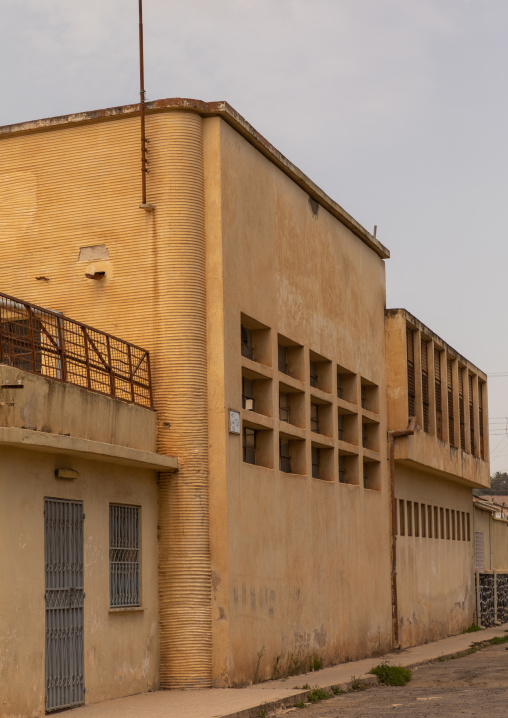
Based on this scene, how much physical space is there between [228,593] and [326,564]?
409 centimetres

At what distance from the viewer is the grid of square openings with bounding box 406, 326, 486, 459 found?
23391 mm

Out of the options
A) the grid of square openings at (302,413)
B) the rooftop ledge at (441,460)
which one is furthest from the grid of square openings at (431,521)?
the grid of square openings at (302,413)

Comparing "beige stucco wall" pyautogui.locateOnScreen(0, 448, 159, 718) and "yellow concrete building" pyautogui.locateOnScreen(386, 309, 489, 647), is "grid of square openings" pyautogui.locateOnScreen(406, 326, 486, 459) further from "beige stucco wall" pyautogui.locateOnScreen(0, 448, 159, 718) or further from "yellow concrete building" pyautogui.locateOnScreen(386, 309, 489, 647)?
"beige stucco wall" pyautogui.locateOnScreen(0, 448, 159, 718)

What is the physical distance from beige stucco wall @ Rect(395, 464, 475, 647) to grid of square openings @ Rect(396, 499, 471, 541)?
0.12m

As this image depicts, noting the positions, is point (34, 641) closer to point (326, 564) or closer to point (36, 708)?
point (36, 708)

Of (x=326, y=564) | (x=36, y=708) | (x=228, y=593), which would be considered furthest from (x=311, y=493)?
(x=36, y=708)

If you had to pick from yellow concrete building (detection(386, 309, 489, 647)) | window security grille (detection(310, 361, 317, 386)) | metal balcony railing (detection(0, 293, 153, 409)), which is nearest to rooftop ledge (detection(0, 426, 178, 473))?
metal balcony railing (detection(0, 293, 153, 409))

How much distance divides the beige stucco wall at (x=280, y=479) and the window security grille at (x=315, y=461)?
33 cm

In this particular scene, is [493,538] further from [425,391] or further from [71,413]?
[71,413]

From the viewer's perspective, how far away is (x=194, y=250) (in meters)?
14.7

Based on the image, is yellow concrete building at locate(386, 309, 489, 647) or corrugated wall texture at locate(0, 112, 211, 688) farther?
yellow concrete building at locate(386, 309, 489, 647)

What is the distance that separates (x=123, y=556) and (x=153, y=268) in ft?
12.7

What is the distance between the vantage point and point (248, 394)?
53.6 ft

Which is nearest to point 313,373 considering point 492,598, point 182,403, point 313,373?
point 313,373
